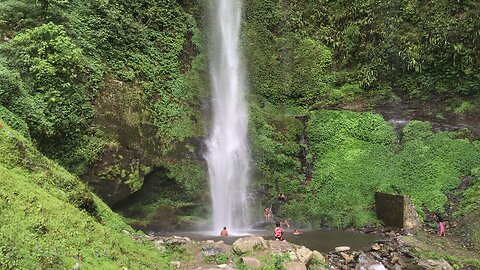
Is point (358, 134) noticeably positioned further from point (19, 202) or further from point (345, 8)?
point (19, 202)

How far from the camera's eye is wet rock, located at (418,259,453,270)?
11.2 metres

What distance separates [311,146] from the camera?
1966 centimetres

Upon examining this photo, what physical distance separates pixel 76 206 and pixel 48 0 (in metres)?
Result: 9.59

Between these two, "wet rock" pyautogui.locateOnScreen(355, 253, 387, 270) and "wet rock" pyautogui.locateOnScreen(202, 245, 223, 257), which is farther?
"wet rock" pyautogui.locateOnScreen(355, 253, 387, 270)

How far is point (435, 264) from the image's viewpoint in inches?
450

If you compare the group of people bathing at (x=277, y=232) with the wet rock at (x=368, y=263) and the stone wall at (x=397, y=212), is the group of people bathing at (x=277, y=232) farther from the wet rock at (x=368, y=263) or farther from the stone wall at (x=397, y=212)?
the stone wall at (x=397, y=212)

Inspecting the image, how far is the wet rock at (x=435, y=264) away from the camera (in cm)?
1122

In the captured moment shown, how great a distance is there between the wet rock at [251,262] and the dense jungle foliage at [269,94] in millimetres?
5904

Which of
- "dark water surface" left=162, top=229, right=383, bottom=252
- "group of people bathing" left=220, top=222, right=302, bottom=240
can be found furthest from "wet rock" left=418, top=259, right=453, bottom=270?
"group of people bathing" left=220, top=222, right=302, bottom=240

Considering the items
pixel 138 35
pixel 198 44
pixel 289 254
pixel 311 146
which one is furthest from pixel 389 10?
pixel 289 254

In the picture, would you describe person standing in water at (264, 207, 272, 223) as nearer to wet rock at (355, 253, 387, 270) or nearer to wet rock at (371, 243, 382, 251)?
wet rock at (371, 243, 382, 251)

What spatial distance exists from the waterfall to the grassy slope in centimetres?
628

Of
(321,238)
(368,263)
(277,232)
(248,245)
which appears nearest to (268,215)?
(321,238)

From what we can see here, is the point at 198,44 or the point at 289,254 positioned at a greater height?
the point at 198,44
